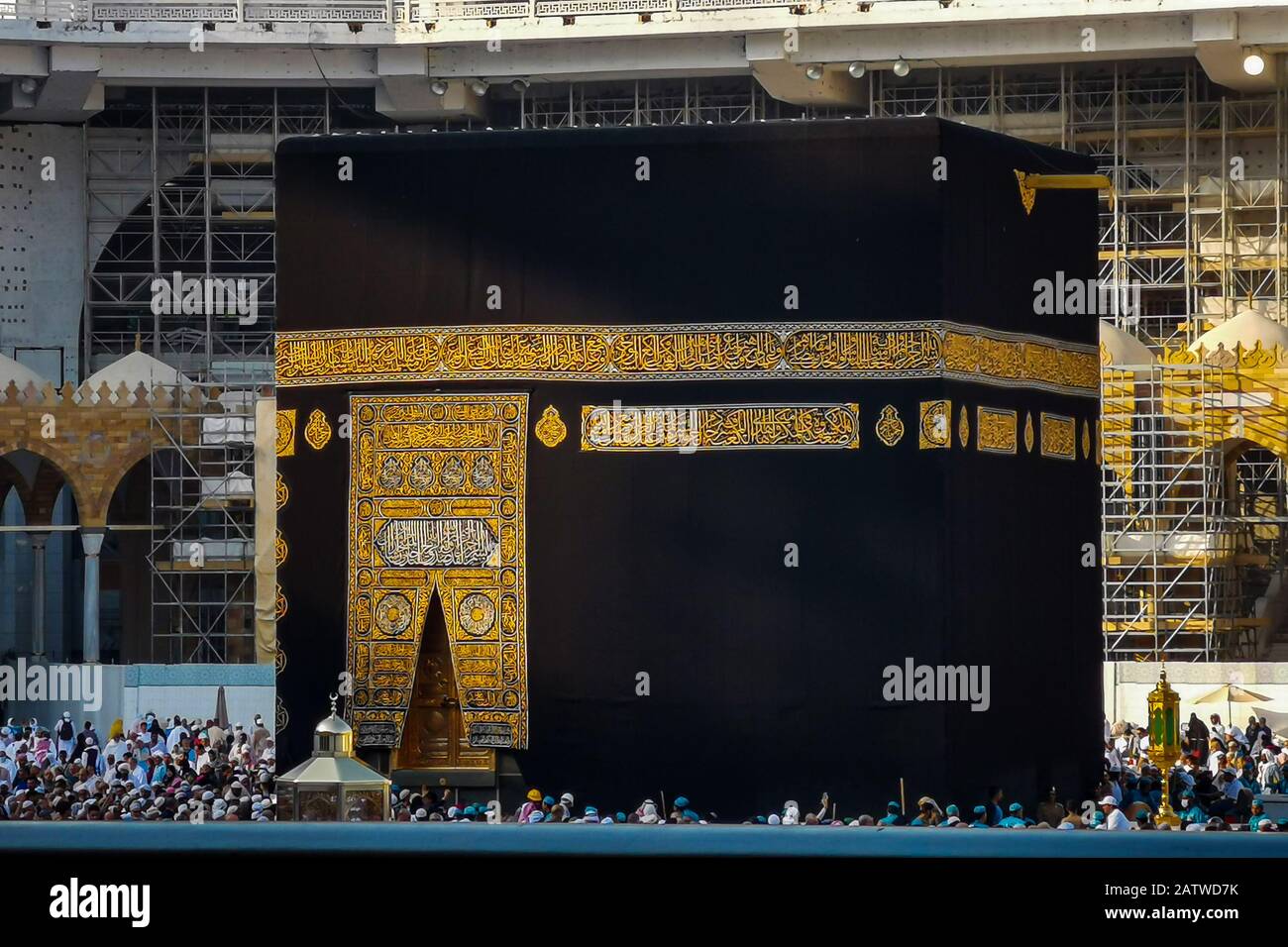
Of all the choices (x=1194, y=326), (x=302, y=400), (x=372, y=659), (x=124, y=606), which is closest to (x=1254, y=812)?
(x=372, y=659)

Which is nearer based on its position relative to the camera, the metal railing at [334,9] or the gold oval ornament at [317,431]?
the gold oval ornament at [317,431]

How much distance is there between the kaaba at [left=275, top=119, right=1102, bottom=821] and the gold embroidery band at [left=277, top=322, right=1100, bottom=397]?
0.02m

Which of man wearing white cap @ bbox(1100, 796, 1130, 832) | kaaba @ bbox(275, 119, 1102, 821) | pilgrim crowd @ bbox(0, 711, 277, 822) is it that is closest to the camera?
man wearing white cap @ bbox(1100, 796, 1130, 832)

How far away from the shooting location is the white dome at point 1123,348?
21234 millimetres

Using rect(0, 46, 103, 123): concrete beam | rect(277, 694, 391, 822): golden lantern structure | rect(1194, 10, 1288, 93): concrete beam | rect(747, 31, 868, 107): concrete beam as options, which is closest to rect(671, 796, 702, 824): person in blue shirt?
rect(277, 694, 391, 822): golden lantern structure

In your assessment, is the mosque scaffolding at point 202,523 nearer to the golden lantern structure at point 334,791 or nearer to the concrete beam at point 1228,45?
the concrete beam at point 1228,45

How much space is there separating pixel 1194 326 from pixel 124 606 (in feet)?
43.8

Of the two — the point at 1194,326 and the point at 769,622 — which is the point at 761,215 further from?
the point at 1194,326

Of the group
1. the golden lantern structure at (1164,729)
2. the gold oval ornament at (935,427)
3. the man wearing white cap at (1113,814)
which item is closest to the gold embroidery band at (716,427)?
the gold oval ornament at (935,427)

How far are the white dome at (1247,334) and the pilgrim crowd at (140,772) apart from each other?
36.6 ft

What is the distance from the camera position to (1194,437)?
20.7 meters

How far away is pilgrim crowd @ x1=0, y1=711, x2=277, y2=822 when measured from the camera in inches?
427

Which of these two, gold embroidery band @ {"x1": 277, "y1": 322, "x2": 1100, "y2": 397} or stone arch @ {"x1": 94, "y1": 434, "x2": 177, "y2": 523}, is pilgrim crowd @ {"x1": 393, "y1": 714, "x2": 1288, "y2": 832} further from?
stone arch @ {"x1": 94, "y1": 434, "x2": 177, "y2": 523}

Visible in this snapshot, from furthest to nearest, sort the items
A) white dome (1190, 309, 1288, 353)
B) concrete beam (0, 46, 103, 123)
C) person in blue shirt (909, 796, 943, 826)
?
concrete beam (0, 46, 103, 123), white dome (1190, 309, 1288, 353), person in blue shirt (909, 796, 943, 826)
